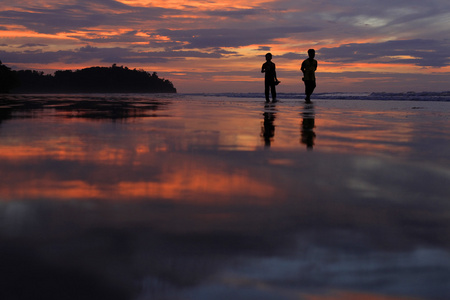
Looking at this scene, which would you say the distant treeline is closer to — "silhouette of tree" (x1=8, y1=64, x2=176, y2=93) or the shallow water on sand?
"silhouette of tree" (x1=8, y1=64, x2=176, y2=93)

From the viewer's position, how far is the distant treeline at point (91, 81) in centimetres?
13988

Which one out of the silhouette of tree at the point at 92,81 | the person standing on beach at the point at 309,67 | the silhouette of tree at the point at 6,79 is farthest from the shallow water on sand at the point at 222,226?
the silhouette of tree at the point at 92,81

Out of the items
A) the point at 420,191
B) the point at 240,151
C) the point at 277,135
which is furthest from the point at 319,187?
the point at 277,135

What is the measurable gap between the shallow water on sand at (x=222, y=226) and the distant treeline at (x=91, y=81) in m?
131

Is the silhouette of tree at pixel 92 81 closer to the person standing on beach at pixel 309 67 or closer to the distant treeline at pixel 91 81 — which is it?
the distant treeline at pixel 91 81

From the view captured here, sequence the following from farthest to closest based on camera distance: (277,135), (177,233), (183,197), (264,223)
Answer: (277,135)
(183,197)
(264,223)
(177,233)

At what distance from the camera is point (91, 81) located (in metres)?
152

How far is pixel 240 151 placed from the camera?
14.3 ft

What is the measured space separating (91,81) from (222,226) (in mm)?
157410

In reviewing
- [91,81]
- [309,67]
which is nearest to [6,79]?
[309,67]

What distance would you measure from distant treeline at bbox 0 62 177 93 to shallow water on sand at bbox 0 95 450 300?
131 m

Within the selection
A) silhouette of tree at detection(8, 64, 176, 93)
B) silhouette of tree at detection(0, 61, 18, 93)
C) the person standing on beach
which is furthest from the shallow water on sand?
silhouette of tree at detection(8, 64, 176, 93)

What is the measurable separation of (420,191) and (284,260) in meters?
1.44

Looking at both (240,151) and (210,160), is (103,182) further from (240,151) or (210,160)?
(240,151)
